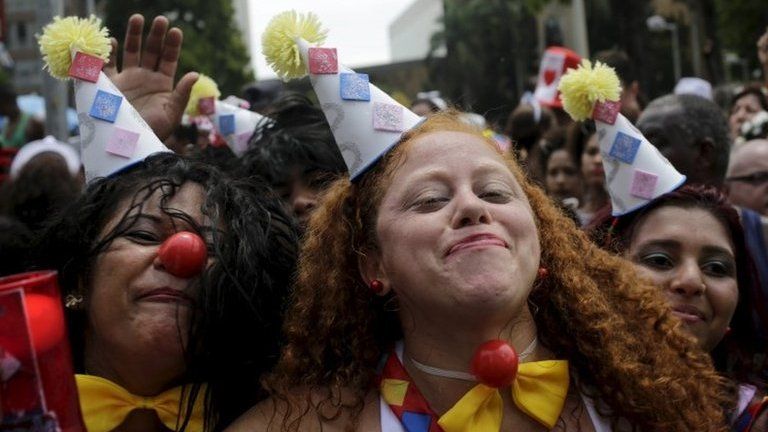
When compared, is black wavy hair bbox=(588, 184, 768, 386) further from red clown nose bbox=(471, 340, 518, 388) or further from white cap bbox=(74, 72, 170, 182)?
white cap bbox=(74, 72, 170, 182)

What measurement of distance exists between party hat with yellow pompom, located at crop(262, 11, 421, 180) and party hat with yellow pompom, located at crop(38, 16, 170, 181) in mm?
475

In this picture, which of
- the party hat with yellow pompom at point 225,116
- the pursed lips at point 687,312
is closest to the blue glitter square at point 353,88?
the pursed lips at point 687,312

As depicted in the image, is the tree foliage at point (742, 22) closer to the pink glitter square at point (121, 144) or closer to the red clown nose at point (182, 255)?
the pink glitter square at point (121, 144)

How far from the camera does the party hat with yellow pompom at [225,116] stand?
438cm

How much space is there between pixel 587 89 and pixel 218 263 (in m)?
1.30

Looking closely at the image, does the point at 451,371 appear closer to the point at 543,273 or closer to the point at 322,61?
the point at 543,273

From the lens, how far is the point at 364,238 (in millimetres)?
2846

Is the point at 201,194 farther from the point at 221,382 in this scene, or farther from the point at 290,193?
the point at 290,193

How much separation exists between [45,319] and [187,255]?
2.63 feet

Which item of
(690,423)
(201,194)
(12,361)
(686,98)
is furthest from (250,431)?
(686,98)

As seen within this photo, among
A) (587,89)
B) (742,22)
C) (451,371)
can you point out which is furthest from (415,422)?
(742,22)

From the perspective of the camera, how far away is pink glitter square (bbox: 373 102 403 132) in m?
2.83

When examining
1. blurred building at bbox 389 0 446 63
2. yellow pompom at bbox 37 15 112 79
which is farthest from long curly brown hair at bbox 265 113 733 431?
blurred building at bbox 389 0 446 63

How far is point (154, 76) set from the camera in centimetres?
373
